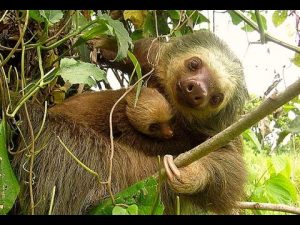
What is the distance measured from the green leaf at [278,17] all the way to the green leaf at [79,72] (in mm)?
1474

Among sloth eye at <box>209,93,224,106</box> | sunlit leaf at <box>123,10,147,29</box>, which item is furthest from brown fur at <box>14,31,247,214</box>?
sunlit leaf at <box>123,10,147,29</box>

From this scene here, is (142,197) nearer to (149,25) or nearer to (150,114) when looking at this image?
(150,114)

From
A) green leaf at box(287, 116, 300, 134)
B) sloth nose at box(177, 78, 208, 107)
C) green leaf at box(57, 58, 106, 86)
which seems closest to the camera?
green leaf at box(287, 116, 300, 134)

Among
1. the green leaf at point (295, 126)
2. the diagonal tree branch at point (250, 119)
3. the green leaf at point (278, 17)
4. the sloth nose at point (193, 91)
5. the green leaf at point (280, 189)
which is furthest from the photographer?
the green leaf at point (280, 189)

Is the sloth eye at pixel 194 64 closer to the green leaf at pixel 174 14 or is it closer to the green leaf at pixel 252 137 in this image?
the green leaf at pixel 174 14

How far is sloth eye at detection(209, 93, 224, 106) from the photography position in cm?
291

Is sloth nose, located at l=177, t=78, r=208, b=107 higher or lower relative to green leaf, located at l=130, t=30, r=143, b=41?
lower

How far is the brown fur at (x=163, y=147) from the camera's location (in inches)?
97.7

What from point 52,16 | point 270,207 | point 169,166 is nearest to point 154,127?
point 169,166

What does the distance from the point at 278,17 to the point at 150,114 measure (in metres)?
1.11

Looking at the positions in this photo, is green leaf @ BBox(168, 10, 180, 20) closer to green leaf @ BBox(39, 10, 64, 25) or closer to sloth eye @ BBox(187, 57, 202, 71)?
sloth eye @ BBox(187, 57, 202, 71)

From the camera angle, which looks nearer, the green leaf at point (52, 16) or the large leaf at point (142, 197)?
the large leaf at point (142, 197)

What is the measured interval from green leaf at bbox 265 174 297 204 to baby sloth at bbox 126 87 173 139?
35.5 inches

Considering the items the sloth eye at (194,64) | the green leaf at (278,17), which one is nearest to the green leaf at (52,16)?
the sloth eye at (194,64)
